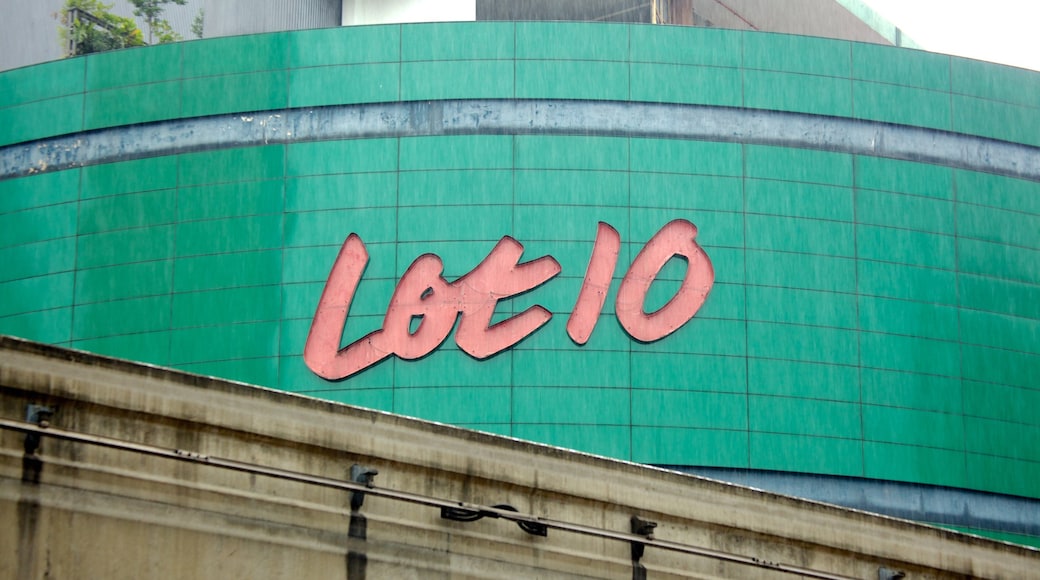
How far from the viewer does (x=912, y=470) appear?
38594mm

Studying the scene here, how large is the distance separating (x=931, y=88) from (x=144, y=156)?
1960 cm

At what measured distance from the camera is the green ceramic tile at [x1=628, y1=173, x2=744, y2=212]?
38.9 meters

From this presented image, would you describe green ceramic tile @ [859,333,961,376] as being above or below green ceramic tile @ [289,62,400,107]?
A: below

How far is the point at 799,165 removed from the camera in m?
39.9

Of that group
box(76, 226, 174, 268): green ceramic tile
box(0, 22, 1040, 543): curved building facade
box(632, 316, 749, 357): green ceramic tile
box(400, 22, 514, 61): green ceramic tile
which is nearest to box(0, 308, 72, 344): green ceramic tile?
box(0, 22, 1040, 543): curved building facade

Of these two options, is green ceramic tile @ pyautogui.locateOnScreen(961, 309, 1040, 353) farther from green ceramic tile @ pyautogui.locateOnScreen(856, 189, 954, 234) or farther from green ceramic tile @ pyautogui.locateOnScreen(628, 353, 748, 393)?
green ceramic tile @ pyautogui.locateOnScreen(628, 353, 748, 393)

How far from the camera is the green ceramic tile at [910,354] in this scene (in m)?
39.0

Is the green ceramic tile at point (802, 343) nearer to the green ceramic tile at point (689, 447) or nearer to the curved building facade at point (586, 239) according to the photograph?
the curved building facade at point (586, 239)

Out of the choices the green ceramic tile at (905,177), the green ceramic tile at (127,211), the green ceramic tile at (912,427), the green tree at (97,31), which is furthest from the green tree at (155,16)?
the green ceramic tile at (912,427)

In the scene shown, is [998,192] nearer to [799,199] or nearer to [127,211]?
[799,199]

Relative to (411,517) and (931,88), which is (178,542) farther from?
(931,88)

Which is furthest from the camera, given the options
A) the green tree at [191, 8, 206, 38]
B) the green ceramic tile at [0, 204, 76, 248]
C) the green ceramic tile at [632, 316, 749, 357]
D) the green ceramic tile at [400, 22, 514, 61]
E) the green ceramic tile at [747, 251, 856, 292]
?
the green tree at [191, 8, 206, 38]

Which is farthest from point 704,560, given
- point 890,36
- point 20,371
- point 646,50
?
point 890,36

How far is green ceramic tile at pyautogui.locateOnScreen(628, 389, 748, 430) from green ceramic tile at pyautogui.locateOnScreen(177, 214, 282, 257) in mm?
9232
